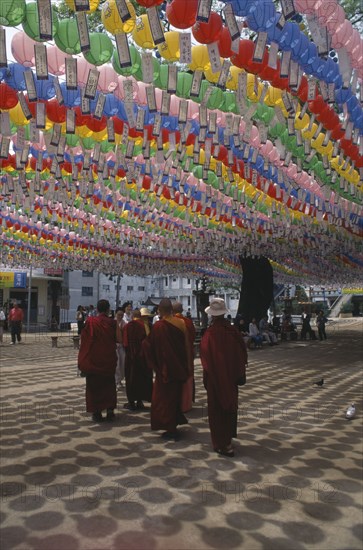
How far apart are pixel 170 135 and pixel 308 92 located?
180 cm

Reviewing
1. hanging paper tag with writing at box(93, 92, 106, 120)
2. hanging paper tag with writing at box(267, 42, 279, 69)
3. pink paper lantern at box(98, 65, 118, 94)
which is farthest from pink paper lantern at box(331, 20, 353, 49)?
hanging paper tag with writing at box(93, 92, 106, 120)

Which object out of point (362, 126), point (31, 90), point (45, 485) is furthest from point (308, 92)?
point (45, 485)

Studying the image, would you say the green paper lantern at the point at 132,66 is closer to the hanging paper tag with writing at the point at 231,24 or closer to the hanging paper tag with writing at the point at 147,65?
the hanging paper tag with writing at the point at 147,65

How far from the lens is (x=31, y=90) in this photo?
159 inches

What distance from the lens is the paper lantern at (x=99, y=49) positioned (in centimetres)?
374

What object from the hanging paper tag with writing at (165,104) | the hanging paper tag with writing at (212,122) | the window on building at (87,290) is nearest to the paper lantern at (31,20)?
the hanging paper tag with writing at (165,104)

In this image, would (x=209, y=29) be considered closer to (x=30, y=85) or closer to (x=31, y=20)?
(x=31, y=20)

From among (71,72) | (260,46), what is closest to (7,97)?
(71,72)

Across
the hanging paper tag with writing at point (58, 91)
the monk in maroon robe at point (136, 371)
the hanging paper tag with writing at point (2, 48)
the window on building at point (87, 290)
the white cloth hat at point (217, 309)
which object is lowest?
the monk in maroon robe at point (136, 371)

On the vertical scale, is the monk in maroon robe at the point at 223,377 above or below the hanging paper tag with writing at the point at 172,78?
below

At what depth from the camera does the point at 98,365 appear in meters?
5.35

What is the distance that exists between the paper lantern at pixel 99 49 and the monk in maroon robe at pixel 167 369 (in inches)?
107

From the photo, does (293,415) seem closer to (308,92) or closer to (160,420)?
(160,420)

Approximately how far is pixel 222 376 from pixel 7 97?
11.4 ft
